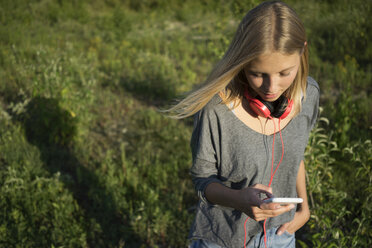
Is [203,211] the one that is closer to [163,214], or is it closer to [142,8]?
[163,214]

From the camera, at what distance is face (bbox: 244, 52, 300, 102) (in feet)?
4.33

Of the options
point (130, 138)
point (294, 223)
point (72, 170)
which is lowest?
point (72, 170)

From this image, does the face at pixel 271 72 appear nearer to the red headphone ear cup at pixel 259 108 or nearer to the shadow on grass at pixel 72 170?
the red headphone ear cup at pixel 259 108

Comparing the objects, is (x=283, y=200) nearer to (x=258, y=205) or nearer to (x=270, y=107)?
(x=258, y=205)

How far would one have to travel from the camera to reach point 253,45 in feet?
4.29

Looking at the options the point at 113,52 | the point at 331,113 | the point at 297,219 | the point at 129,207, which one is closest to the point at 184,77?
the point at 113,52

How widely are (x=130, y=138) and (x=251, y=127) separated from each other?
9.49ft

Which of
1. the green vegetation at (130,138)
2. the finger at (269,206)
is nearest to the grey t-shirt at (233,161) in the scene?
the finger at (269,206)

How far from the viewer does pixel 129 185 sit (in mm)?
3330

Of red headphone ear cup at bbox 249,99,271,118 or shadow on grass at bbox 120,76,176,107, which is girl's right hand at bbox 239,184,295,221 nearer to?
red headphone ear cup at bbox 249,99,271,118

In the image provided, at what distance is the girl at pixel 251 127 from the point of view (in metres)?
1.32

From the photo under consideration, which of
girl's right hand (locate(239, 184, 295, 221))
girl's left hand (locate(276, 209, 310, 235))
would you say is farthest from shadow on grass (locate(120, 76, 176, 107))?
girl's right hand (locate(239, 184, 295, 221))

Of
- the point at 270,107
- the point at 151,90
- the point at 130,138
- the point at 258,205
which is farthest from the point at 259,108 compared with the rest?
the point at 151,90

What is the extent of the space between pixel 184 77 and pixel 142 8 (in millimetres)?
4553
